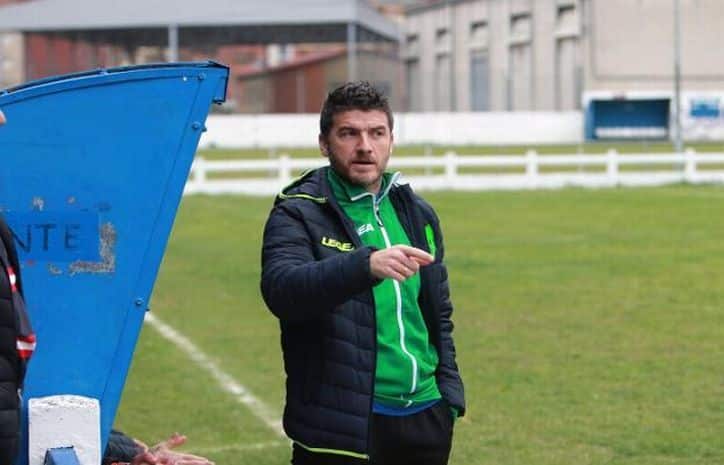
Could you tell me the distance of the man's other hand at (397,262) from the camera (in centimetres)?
395

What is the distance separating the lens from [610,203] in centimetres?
3153

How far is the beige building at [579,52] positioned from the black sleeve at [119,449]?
213 feet

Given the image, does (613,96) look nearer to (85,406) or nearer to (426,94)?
(426,94)

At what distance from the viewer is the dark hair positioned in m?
4.42

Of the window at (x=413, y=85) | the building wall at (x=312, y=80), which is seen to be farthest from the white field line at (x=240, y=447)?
the window at (x=413, y=85)

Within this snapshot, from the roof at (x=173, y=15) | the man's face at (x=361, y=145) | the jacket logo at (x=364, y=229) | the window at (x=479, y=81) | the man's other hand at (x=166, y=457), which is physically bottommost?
the man's other hand at (x=166, y=457)

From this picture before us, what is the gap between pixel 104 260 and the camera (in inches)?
157

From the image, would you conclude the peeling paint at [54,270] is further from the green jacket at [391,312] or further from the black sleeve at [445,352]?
the black sleeve at [445,352]

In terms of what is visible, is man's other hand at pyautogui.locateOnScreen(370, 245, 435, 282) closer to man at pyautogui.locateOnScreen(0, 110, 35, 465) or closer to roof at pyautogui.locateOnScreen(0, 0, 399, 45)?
man at pyautogui.locateOnScreen(0, 110, 35, 465)

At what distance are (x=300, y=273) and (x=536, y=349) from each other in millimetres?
8225

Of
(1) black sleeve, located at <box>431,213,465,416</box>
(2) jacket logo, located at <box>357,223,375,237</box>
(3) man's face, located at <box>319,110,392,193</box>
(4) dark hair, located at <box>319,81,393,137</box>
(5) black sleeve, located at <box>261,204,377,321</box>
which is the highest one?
(4) dark hair, located at <box>319,81,393,137</box>

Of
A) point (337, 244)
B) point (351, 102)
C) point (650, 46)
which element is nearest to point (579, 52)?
point (650, 46)

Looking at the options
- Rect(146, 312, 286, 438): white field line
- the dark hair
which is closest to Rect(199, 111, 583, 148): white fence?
Rect(146, 312, 286, 438): white field line

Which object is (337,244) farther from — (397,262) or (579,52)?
(579,52)
